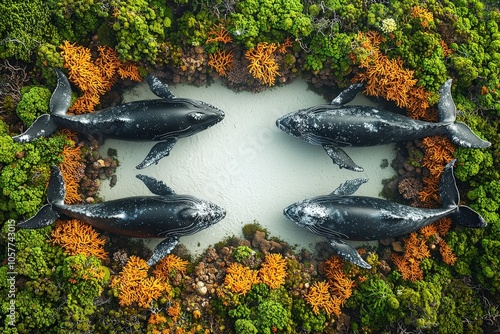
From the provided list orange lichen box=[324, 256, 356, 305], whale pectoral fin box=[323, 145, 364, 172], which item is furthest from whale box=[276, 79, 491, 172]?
orange lichen box=[324, 256, 356, 305]

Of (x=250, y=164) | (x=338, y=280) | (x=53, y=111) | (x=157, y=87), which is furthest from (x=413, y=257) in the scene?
(x=53, y=111)

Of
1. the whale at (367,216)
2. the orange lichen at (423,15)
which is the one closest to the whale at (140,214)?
the whale at (367,216)

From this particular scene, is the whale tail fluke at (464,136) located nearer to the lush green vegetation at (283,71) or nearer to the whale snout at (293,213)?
the lush green vegetation at (283,71)

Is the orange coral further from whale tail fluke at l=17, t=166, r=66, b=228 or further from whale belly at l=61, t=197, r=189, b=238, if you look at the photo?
whale tail fluke at l=17, t=166, r=66, b=228

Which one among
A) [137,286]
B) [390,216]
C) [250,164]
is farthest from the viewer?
[250,164]

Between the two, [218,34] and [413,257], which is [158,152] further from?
[413,257]

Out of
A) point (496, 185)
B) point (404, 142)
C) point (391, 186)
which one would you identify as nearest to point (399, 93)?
point (404, 142)
